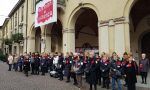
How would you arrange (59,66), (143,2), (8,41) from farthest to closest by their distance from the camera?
(8,41) → (143,2) → (59,66)

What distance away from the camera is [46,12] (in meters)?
19.9

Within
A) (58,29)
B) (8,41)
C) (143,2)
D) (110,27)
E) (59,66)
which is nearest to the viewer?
(59,66)

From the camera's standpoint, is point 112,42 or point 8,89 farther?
point 112,42

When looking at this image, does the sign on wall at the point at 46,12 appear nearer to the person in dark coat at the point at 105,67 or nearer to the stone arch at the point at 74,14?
the stone arch at the point at 74,14

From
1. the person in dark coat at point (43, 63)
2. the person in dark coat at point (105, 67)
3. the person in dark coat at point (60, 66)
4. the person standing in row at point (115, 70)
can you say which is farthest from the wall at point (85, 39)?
the person standing in row at point (115, 70)

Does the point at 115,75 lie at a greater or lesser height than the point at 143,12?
lesser

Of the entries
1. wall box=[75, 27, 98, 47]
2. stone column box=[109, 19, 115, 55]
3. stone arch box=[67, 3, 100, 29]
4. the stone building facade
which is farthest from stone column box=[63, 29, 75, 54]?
wall box=[75, 27, 98, 47]

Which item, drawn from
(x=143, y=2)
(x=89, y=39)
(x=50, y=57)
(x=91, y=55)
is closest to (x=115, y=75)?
(x=91, y=55)

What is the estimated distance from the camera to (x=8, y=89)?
36.7 feet

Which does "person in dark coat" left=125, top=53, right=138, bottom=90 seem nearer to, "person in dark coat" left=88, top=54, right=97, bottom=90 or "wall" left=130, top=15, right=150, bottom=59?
"person in dark coat" left=88, top=54, right=97, bottom=90

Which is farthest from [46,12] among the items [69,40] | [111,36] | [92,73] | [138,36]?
[92,73]

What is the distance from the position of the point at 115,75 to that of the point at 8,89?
16.4 ft

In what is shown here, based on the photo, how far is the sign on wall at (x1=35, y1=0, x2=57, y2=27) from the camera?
1854 centimetres

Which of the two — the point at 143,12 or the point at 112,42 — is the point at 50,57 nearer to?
the point at 112,42
